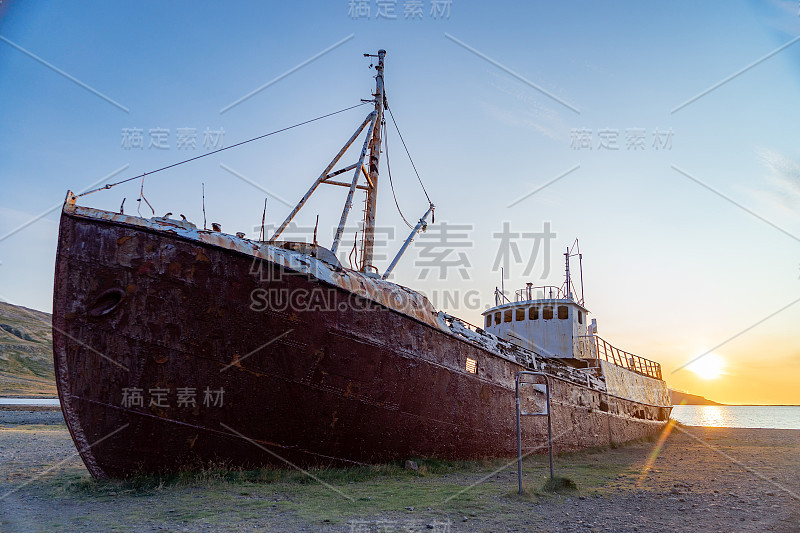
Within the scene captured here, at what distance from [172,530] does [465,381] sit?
19.2ft

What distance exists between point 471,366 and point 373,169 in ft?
18.5

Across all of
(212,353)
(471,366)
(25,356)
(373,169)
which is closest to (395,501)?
(212,353)

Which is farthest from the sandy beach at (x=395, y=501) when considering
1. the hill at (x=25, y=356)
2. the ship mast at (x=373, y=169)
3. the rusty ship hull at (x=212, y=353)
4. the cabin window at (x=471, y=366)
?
the hill at (x=25, y=356)

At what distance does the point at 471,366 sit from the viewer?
382 inches

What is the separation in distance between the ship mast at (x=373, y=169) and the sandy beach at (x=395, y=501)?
545cm

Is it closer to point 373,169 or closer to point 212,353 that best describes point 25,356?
point 373,169

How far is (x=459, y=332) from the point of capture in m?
9.92

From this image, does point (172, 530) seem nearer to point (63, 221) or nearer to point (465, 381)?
point (63, 221)

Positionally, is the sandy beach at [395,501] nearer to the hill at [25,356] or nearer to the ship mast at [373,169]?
the ship mast at [373,169]

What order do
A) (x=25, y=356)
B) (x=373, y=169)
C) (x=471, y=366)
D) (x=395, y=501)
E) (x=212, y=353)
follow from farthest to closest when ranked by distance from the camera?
1. (x=25, y=356)
2. (x=373, y=169)
3. (x=471, y=366)
4. (x=212, y=353)
5. (x=395, y=501)

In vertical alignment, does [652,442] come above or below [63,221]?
below

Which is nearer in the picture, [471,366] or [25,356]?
[471,366]

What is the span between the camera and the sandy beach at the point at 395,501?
516 cm

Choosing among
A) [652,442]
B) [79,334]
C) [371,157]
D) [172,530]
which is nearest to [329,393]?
[172,530]
